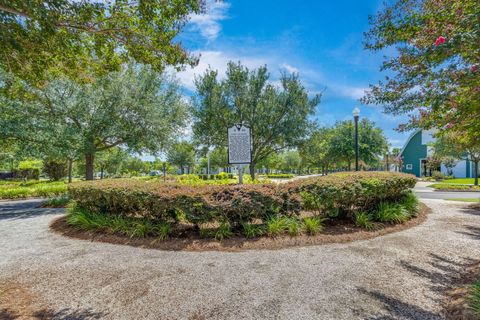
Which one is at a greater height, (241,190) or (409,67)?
(409,67)

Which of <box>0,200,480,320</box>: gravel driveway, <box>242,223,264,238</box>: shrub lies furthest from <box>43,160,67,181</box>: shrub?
<box>242,223,264,238</box>: shrub

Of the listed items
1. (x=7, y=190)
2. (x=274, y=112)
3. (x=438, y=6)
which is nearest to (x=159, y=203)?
(x=438, y=6)

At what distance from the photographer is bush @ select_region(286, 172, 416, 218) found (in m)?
5.13

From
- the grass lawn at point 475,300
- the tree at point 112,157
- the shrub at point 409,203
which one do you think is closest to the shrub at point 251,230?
the grass lawn at point 475,300

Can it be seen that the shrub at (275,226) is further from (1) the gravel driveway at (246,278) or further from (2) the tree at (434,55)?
(2) the tree at (434,55)

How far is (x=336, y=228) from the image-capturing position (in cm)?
532

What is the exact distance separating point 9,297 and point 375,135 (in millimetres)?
24970

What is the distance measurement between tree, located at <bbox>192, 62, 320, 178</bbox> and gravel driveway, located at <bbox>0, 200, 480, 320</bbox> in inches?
298

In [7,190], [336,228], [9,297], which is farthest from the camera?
[7,190]

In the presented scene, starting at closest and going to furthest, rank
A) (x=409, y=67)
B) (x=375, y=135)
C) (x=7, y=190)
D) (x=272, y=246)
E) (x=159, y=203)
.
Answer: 1. (x=409, y=67)
2. (x=272, y=246)
3. (x=159, y=203)
4. (x=7, y=190)
5. (x=375, y=135)

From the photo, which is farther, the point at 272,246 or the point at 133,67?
the point at 133,67

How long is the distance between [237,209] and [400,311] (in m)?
2.88

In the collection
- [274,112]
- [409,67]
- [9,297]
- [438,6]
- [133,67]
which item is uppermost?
[133,67]

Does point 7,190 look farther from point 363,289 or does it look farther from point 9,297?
point 363,289
